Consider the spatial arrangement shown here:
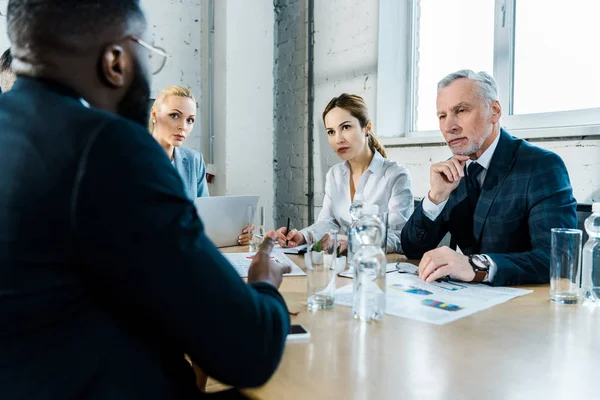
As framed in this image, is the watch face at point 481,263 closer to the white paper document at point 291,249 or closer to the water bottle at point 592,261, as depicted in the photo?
the water bottle at point 592,261

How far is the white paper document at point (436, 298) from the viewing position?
1.00 metres

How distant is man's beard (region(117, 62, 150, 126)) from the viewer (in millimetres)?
700

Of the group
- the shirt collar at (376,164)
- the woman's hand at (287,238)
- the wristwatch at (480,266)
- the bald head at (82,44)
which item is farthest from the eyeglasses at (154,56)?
the shirt collar at (376,164)

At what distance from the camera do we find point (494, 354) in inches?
30.7

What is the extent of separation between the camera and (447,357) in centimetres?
77

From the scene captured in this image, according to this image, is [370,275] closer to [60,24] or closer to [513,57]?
[60,24]

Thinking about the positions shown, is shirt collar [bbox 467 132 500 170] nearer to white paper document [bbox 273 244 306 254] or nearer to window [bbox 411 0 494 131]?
white paper document [bbox 273 244 306 254]

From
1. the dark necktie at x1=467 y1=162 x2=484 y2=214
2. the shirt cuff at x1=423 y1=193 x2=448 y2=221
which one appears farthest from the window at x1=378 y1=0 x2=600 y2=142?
the shirt cuff at x1=423 y1=193 x2=448 y2=221

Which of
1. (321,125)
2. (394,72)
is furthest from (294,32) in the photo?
(394,72)

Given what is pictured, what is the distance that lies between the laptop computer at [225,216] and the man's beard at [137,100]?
1095 mm

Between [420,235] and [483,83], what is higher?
[483,83]

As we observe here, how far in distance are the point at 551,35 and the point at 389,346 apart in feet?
6.10

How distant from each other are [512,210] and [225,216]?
1049 millimetres

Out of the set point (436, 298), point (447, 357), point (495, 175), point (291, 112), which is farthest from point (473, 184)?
point (291, 112)
